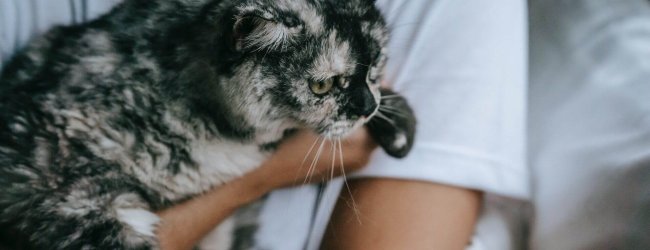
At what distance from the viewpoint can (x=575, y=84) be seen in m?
0.96

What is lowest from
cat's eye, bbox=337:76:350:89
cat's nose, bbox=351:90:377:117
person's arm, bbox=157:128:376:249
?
person's arm, bbox=157:128:376:249

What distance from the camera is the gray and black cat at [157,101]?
2.23ft

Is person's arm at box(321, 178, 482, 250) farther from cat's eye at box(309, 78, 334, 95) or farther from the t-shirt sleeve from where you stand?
cat's eye at box(309, 78, 334, 95)

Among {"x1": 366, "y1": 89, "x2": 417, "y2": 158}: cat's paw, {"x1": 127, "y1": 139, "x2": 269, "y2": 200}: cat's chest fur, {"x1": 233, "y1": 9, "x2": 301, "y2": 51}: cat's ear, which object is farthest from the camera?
{"x1": 366, "y1": 89, "x2": 417, "y2": 158}: cat's paw

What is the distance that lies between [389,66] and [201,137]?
440mm

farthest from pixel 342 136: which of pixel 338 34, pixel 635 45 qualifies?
pixel 635 45

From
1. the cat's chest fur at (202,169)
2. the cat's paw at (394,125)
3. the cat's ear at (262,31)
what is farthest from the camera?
the cat's paw at (394,125)

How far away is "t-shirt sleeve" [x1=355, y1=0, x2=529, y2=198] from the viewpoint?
2.98ft

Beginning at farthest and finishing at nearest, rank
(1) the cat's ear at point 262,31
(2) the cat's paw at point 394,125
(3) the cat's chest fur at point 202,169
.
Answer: (2) the cat's paw at point 394,125 < (3) the cat's chest fur at point 202,169 < (1) the cat's ear at point 262,31

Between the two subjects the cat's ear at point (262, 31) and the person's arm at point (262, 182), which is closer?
the cat's ear at point (262, 31)

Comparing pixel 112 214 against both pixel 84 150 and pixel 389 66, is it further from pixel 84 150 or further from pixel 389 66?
pixel 389 66

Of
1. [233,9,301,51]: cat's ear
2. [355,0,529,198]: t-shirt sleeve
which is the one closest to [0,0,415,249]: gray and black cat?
[233,9,301,51]: cat's ear

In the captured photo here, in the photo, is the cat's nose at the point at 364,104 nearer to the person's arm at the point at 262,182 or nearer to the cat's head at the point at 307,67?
the cat's head at the point at 307,67

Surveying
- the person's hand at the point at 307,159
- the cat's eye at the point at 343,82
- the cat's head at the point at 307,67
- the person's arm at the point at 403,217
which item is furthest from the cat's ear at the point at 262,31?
the person's arm at the point at 403,217
